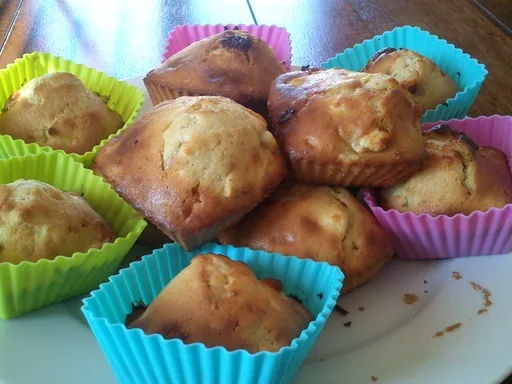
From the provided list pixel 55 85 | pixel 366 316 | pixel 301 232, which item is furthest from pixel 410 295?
pixel 55 85

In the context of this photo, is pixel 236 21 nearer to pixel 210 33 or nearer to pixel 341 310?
pixel 210 33

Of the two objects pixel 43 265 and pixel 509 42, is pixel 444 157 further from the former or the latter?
pixel 509 42

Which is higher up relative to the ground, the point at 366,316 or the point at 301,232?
the point at 301,232

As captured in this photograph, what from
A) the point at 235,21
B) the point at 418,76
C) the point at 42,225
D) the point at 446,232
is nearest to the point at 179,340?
the point at 42,225

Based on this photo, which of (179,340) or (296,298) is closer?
(179,340)

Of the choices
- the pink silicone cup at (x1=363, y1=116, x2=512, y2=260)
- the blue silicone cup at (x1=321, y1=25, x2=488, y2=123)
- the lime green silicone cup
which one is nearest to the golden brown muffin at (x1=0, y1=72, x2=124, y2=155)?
the lime green silicone cup

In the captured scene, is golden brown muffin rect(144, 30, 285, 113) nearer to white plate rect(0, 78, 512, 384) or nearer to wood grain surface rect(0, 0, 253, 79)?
white plate rect(0, 78, 512, 384)
